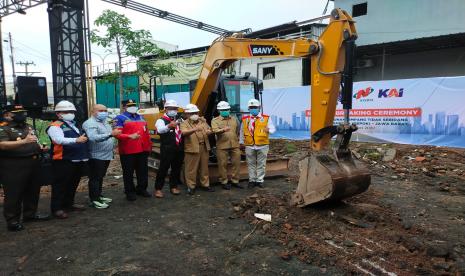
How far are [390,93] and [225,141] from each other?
6.49m

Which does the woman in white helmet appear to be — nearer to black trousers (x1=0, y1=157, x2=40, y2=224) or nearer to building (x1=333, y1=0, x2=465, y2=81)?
black trousers (x1=0, y1=157, x2=40, y2=224)

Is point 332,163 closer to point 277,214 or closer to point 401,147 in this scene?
point 277,214

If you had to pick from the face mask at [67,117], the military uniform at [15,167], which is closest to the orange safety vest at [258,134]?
the face mask at [67,117]

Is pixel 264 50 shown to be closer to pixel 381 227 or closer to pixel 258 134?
pixel 258 134

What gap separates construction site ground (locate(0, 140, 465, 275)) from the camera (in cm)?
379

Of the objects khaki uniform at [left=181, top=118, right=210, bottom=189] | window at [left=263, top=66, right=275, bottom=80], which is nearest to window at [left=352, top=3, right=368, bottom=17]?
window at [left=263, top=66, right=275, bottom=80]

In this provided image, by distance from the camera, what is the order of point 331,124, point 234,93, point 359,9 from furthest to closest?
point 359,9
point 234,93
point 331,124

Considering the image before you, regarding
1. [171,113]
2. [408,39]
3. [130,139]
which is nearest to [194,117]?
[171,113]

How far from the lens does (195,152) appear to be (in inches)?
267

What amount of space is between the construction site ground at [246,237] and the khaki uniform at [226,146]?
378 millimetres

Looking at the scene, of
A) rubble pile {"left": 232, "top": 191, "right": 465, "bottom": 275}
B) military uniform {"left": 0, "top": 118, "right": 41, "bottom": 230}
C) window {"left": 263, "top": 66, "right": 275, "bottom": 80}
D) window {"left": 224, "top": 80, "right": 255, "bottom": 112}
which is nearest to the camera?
rubble pile {"left": 232, "top": 191, "right": 465, "bottom": 275}

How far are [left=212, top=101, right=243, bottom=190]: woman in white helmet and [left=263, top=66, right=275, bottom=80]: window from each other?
14.6 metres

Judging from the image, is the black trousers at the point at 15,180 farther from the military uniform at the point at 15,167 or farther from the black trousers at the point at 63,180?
the black trousers at the point at 63,180

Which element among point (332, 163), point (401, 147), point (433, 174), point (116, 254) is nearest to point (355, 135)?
point (401, 147)
